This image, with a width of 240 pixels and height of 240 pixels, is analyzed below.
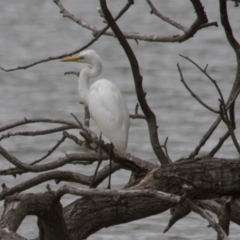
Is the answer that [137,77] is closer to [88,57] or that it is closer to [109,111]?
[109,111]

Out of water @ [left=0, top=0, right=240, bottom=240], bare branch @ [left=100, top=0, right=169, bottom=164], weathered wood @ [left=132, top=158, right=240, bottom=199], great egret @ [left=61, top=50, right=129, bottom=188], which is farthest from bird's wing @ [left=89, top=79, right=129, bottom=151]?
water @ [left=0, top=0, right=240, bottom=240]

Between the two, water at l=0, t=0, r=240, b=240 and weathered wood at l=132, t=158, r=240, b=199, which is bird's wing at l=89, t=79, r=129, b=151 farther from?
water at l=0, t=0, r=240, b=240

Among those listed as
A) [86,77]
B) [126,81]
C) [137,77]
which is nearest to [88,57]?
[86,77]

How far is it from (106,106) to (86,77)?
0.90 ft

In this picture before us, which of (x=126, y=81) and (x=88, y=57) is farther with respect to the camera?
(x=126, y=81)

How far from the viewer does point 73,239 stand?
3.21 m

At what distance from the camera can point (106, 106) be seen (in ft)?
14.8

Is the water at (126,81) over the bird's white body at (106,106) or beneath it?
beneath

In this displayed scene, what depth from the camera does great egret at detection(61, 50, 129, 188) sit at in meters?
4.35

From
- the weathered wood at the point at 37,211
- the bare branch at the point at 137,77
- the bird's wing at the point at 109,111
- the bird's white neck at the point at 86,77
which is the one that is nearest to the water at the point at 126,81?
the bird's white neck at the point at 86,77

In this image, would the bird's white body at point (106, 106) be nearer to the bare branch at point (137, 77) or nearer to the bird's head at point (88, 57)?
the bird's head at point (88, 57)

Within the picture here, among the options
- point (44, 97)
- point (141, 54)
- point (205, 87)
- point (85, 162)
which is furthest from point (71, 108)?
point (85, 162)

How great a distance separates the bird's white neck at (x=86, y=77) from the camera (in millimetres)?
4676

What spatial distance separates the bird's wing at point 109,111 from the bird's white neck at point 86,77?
0.09 m
